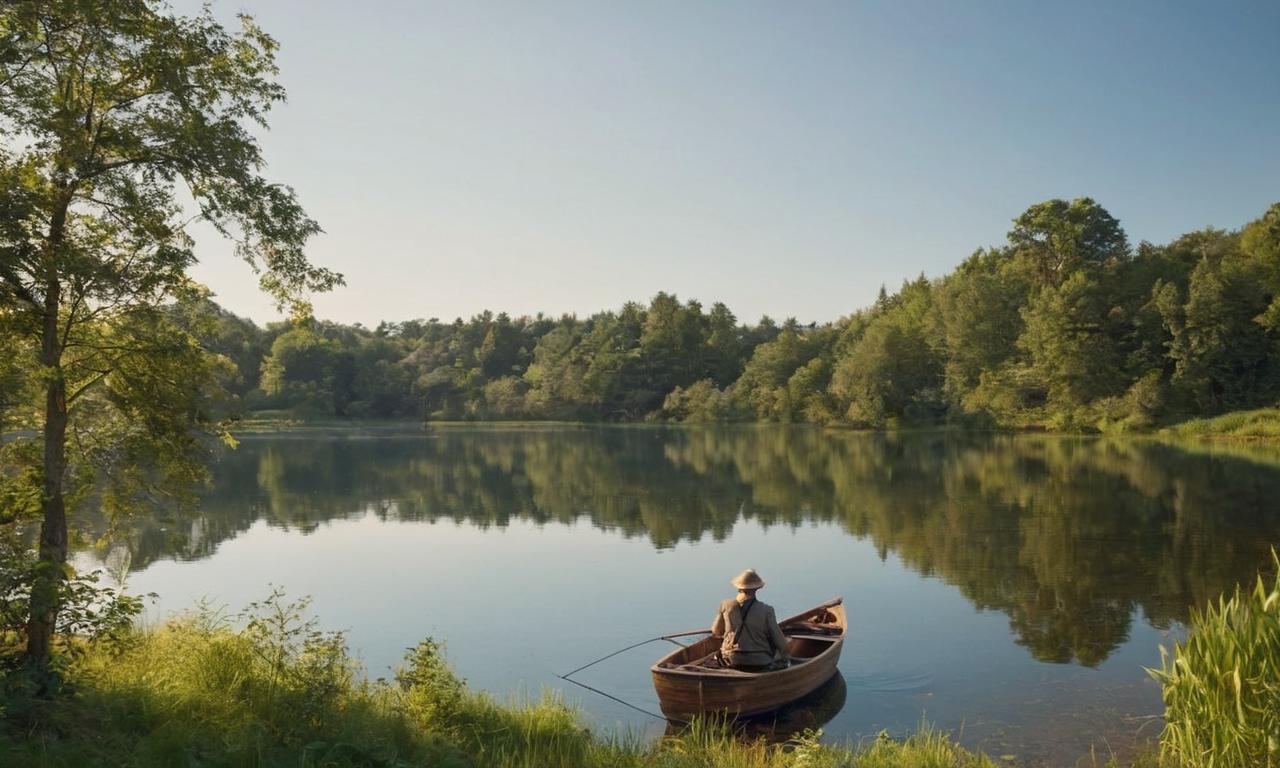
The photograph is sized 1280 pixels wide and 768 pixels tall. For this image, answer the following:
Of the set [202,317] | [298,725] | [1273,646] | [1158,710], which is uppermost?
[202,317]

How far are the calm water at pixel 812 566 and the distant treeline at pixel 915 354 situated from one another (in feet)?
19.8

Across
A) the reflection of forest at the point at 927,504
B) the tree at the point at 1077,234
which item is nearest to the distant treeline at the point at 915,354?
the tree at the point at 1077,234

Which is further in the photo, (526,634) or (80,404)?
(526,634)

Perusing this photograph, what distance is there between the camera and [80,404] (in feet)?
28.3

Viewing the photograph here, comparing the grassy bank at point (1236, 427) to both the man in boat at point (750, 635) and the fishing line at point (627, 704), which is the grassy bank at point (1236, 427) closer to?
the man in boat at point (750, 635)

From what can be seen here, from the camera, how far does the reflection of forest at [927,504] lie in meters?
16.0

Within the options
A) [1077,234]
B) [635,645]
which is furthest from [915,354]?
[635,645]

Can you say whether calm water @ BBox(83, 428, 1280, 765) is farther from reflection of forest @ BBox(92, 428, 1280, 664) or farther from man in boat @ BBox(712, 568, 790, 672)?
man in boat @ BBox(712, 568, 790, 672)

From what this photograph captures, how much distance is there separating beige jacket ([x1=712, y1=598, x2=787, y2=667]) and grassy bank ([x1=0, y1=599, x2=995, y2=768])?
3.16ft

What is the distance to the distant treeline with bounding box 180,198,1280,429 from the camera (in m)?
52.6

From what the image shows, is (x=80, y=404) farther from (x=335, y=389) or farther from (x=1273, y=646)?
(x=335, y=389)

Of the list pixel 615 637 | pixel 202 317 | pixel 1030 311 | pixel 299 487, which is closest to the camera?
pixel 202 317

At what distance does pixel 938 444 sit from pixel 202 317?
50463 mm

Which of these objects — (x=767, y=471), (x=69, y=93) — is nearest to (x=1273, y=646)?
(x=69, y=93)
